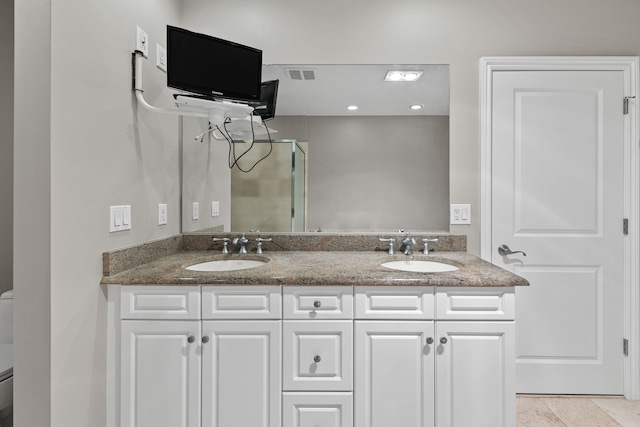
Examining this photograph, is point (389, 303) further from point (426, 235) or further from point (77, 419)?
point (77, 419)

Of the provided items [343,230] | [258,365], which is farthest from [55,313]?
[343,230]

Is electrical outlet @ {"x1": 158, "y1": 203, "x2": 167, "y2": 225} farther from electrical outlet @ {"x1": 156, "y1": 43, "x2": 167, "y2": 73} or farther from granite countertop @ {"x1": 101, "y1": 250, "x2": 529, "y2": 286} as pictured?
electrical outlet @ {"x1": 156, "y1": 43, "x2": 167, "y2": 73}

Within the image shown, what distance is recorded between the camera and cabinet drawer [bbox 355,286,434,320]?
1627 millimetres

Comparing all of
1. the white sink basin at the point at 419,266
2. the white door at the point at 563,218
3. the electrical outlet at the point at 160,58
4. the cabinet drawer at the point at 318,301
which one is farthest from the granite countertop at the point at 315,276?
the electrical outlet at the point at 160,58

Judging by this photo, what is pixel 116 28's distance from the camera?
168 centimetres

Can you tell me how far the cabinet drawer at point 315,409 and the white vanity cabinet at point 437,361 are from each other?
2.0 inches

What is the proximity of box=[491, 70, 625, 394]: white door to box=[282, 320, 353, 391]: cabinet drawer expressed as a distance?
123 centimetres

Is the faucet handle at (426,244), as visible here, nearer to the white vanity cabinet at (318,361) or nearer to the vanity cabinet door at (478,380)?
the vanity cabinet door at (478,380)

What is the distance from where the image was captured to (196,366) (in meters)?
1.61

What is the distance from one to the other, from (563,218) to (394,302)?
4.50 ft

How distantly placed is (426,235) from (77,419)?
6.27ft

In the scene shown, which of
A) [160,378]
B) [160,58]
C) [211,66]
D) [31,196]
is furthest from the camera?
[160,58]

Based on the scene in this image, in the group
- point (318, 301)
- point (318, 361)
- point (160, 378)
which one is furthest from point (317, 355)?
point (160, 378)

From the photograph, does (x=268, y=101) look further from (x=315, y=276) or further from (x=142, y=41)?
(x=315, y=276)
